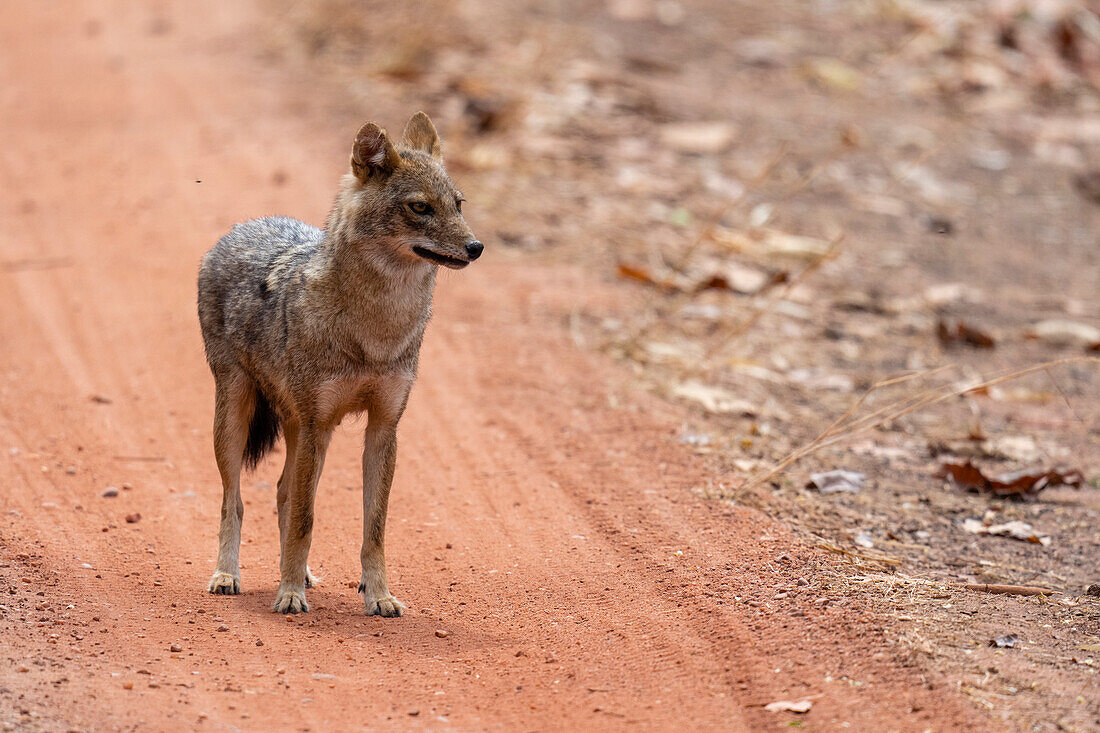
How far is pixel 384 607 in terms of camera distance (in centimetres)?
581

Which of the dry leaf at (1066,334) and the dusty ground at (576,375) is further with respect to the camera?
the dry leaf at (1066,334)

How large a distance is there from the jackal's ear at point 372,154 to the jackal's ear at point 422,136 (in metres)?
0.39

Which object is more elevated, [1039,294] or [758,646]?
[758,646]

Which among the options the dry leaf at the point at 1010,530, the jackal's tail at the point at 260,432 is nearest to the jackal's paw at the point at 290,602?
the jackal's tail at the point at 260,432

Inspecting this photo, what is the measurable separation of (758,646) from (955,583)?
4.63ft

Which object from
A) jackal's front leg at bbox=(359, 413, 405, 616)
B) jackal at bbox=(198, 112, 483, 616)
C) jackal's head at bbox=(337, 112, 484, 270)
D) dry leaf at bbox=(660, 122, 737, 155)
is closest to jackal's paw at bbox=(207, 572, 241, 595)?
jackal at bbox=(198, 112, 483, 616)

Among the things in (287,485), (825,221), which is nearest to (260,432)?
(287,485)

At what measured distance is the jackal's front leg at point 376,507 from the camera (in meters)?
5.86

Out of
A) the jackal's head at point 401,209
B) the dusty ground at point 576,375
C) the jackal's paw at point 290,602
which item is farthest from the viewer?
the jackal's paw at point 290,602

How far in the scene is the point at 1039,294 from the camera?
480 inches

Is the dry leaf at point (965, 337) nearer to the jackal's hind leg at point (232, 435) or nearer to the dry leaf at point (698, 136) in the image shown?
the dry leaf at point (698, 136)

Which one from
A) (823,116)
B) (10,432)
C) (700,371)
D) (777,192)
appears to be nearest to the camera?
(10,432)

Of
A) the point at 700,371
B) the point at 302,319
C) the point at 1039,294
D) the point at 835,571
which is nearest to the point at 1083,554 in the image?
the point at 835,571

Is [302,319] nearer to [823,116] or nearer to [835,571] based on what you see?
[835,571]
